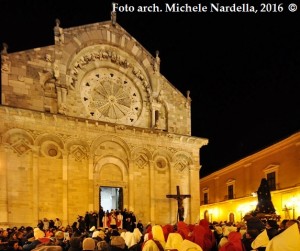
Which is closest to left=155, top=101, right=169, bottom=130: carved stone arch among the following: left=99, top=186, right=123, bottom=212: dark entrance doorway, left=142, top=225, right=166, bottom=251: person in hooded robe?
left=99, top=186, right=123, bottom=212: dark entrance doorway

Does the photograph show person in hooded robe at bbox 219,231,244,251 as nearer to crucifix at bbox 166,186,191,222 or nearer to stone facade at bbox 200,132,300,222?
crucifix at bbox 166,186,191,222

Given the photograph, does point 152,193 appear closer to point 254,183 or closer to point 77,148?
point 77,148

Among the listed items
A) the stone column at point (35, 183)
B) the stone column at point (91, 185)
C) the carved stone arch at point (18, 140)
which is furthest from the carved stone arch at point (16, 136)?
the stone column at point (91, 185)

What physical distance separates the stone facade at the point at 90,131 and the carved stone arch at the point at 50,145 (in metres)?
0.06

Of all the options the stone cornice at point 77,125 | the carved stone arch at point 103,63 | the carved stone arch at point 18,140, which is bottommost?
the carved stone arch at point 18,140

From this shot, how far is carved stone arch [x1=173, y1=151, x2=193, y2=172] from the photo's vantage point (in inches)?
1099

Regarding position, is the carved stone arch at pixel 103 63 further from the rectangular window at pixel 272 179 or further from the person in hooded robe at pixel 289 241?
the person in hooded robe at pixel 289 241

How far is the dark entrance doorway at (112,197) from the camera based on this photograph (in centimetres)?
2545

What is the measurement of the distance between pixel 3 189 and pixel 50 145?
3.61 m

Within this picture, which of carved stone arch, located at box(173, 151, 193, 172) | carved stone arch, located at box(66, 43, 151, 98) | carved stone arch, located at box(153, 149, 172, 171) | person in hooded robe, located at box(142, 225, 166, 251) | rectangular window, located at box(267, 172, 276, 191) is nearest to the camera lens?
person in hooded robe, located at box(142, 225, 166, 251)

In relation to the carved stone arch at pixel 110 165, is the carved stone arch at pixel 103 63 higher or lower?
higher

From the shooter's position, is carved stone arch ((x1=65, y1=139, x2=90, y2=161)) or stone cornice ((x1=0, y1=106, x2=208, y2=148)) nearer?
stone cornice ((x1=0, y1=106, x2=208, y2=148))

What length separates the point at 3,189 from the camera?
68.0 feet

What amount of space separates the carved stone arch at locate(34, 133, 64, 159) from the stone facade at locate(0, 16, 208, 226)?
0.06m
